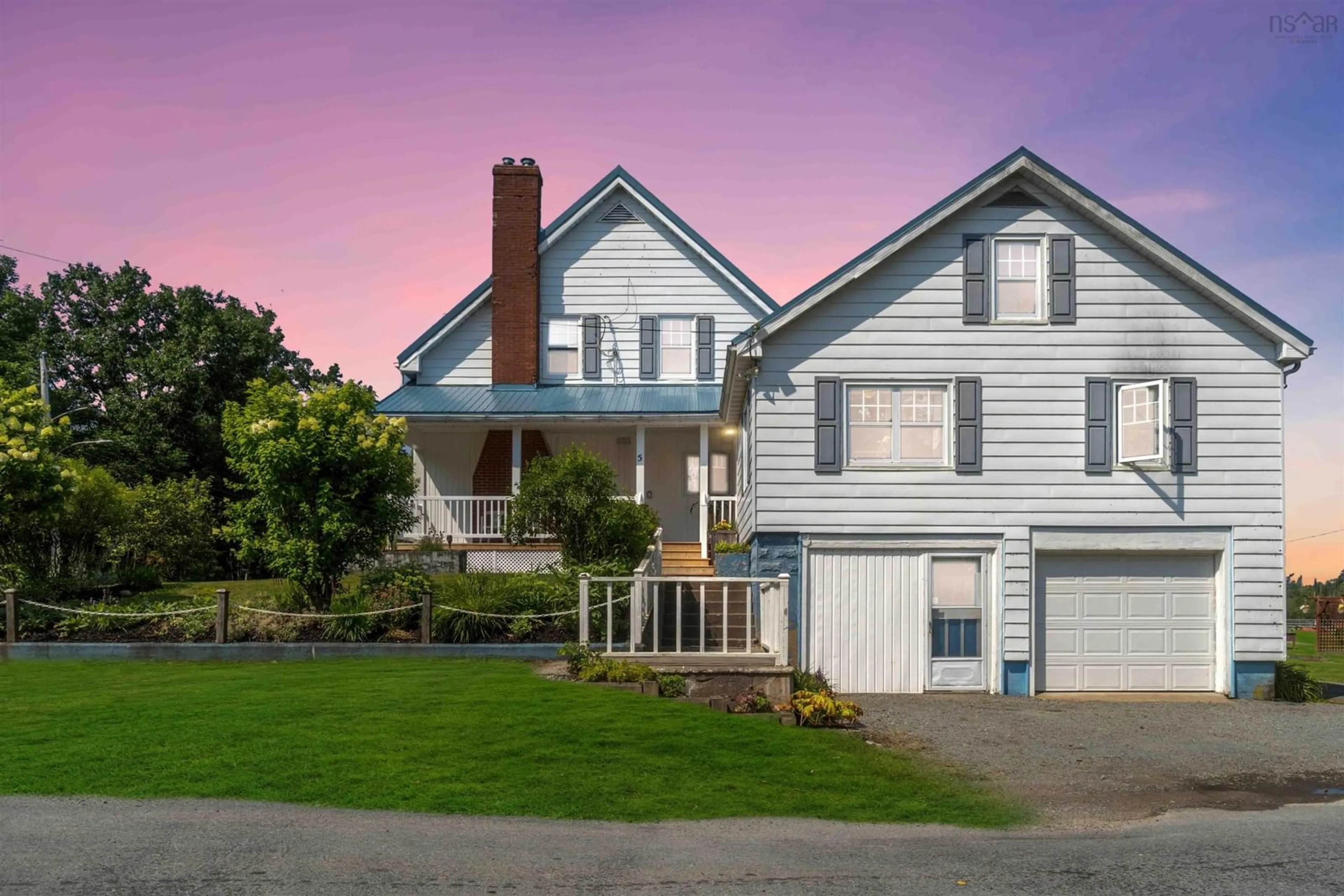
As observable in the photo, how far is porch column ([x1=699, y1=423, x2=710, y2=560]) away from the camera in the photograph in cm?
2358

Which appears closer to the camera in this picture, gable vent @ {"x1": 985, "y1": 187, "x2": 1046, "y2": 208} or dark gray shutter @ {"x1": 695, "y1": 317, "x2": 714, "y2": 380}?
gable vent @ {"x1": 985, "y1": 187, "x2": 1046, "y2": 208}

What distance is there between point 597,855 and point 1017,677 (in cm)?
1082

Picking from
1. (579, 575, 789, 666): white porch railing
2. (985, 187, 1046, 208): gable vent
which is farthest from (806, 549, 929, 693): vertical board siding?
(985, 187, 1046, 208): gable vent

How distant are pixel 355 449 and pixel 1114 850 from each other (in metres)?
14.2

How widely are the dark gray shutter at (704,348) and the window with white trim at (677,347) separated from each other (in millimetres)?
135

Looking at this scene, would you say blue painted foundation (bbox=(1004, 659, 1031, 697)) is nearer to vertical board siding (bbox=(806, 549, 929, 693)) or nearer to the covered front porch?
vertical board siding (bbox=(806, 549, 929, 693))

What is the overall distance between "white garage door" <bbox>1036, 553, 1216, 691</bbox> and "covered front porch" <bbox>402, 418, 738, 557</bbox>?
9.12 meters

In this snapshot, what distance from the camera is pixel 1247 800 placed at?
10320 mm

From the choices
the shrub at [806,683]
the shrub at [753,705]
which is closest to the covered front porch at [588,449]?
the shrub at [806,683]

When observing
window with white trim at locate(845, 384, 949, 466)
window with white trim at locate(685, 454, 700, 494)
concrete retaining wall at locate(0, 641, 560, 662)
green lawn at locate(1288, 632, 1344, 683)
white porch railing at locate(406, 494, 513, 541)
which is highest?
window with white trim at locate(845, 384, 949, 466)

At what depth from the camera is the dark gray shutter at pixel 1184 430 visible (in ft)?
55.9

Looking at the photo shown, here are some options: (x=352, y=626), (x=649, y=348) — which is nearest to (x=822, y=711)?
(x=352, y=626)

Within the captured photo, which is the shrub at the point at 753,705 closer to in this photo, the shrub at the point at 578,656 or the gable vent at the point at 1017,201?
the shrub at the point at 578,656

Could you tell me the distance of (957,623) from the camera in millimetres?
17047
